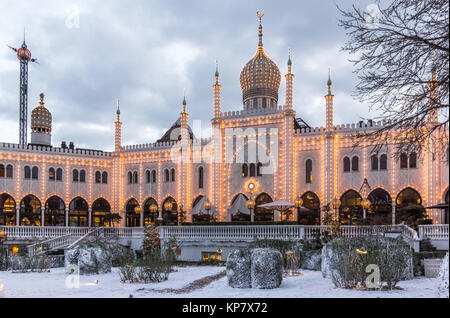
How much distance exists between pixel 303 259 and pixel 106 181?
93.9 feet

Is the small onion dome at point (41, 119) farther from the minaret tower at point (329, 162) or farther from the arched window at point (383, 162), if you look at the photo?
the arched window at point (383, 162)

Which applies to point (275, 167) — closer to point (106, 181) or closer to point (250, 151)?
point (250, 151)

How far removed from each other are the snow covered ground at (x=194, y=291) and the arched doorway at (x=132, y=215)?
26.0m

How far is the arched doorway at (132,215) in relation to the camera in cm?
4519

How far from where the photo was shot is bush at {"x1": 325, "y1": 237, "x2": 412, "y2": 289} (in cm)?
1398

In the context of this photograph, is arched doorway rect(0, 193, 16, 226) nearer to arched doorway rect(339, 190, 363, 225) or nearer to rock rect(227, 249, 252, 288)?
arched doorway rect(339, 190, 363, 225)

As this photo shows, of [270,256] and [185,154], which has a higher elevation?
[185,154]

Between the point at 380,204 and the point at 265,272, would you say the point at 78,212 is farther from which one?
the point at 265,272

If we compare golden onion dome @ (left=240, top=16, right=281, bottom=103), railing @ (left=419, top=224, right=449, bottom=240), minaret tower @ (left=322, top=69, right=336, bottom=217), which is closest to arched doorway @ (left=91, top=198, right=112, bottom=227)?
golden onion dome @ (left=240, top=16, right=281, bottom=103)

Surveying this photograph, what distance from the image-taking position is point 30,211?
4228cm

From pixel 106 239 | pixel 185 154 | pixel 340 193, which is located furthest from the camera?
pixel 185 154

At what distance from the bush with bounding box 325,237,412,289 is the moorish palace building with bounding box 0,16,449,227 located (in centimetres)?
1496

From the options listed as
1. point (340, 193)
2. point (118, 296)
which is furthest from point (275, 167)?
point (118, 296)
